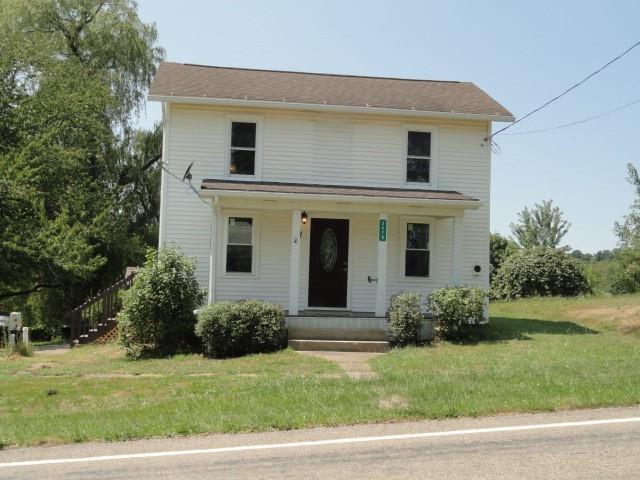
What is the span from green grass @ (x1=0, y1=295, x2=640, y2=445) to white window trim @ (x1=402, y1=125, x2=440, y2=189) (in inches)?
170

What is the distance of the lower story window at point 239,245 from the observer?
16.4 meters

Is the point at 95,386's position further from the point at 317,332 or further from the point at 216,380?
the point at 317,332

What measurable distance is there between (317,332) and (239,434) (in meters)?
7.51

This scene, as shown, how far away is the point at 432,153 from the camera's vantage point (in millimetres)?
17281

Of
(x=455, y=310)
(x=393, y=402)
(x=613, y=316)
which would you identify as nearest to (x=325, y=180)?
(x=455, y=310)

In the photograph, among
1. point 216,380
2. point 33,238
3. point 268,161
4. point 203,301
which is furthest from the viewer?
point 33,238

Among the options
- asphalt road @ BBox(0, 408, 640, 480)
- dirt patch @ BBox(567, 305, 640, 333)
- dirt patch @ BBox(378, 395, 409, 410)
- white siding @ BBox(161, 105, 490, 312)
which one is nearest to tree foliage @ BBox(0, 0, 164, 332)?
white siding @ BBox(161, 105, 490, 312)

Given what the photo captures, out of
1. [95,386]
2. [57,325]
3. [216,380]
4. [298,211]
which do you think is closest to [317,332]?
[298,211]

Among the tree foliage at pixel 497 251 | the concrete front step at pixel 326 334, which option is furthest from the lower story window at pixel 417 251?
the tree foliage at pixel 497 251

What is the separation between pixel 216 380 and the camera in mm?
10391

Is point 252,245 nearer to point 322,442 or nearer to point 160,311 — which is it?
point 160,311

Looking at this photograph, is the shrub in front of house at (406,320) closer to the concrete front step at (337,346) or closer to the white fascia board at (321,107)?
the concrete front step at (337,346)

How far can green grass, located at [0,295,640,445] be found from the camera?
762 cm

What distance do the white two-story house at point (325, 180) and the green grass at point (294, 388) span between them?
303cm
